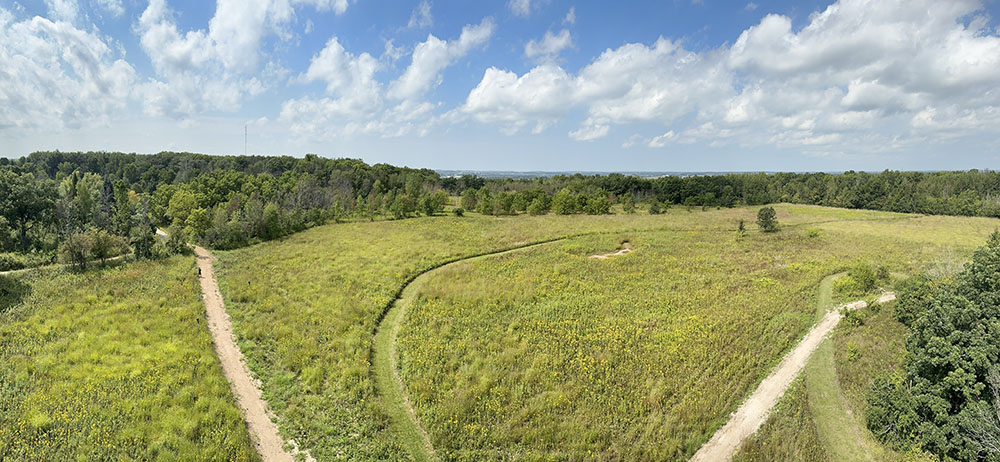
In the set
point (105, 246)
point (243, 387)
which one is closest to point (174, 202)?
point (105, 246)

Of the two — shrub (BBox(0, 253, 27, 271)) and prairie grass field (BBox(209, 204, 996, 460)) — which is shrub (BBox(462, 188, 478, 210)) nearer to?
prairie grass field (BBox(209, 204, 996, 460))

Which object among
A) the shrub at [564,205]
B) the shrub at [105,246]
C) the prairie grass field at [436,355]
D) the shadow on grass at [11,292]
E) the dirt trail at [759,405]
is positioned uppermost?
the shrub at [564,205]

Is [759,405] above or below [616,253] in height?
below

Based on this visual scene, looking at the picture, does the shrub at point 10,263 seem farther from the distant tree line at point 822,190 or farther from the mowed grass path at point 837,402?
the distant tree line at point 822,190

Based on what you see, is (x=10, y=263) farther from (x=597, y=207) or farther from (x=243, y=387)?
(x=597, y=207)

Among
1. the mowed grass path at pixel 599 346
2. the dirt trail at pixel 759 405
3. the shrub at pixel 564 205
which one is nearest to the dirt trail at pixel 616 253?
the mowed grass path at pixel 599 346
